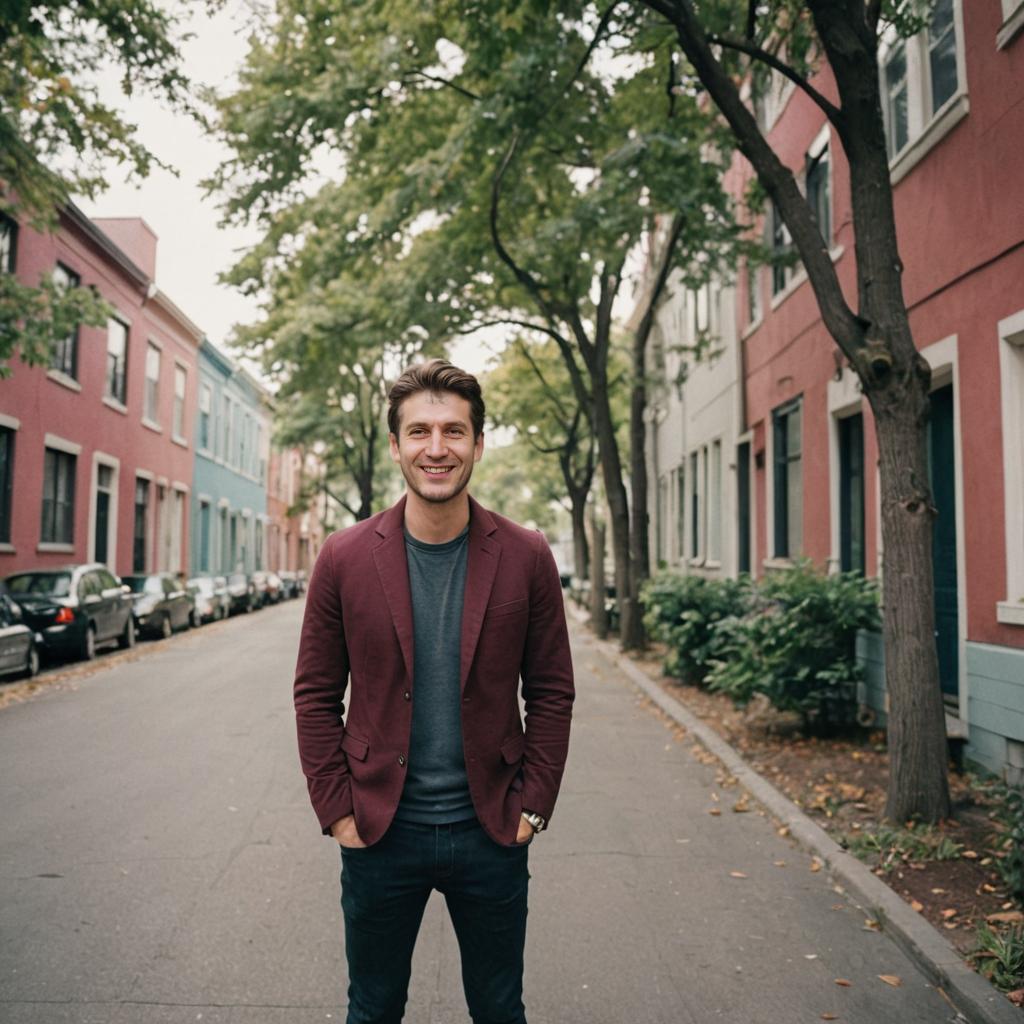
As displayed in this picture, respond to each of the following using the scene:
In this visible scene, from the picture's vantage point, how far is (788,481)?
49.2 ft

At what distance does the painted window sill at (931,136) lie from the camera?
831 cm

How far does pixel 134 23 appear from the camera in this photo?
11.6 m

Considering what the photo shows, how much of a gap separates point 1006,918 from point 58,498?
21323 millimetres

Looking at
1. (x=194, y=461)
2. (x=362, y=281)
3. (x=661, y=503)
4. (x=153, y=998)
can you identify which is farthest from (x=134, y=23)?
(x=194, y=461)

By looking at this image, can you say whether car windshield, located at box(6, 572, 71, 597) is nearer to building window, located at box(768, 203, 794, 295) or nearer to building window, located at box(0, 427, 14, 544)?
building window, located at box(0, 427, 14, 544)

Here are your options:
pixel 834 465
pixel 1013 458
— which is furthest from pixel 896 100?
pixel 1013 458

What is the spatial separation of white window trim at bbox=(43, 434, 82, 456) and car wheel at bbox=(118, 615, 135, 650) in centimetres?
449

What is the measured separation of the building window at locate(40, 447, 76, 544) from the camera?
70.5 ft

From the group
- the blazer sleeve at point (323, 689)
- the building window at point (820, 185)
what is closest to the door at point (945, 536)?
the building window at point (820, 185)

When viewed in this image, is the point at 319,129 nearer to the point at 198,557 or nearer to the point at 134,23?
the point at 134,23

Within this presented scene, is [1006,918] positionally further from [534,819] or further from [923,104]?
[923,104]

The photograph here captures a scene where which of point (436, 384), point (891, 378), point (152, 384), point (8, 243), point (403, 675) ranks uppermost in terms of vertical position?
point (8, 243)

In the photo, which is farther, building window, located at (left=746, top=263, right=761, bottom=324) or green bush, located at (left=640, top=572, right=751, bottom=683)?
building window, located at (left=746, top=263, right=761, bottom=324)

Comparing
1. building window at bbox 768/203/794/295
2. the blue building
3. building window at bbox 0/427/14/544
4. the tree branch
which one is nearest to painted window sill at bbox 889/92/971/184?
the tree branch
